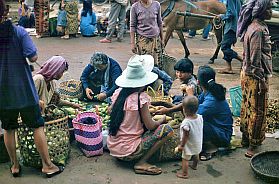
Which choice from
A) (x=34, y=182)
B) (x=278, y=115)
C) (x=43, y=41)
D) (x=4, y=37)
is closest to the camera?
(x=4, y=37)

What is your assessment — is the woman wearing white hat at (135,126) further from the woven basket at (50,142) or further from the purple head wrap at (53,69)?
the purple head wrap at (53,69)

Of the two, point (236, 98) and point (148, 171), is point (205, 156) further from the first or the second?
point (236, 98)

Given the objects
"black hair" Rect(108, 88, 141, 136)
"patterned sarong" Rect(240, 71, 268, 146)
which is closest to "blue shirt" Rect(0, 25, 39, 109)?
"black hair" Rect(108, 88, 141, 136)

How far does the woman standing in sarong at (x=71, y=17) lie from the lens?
1252 cm

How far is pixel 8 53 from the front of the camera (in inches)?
180

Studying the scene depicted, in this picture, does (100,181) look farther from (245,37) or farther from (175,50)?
(175,50)

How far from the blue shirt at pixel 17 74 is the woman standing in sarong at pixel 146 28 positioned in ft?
10.4

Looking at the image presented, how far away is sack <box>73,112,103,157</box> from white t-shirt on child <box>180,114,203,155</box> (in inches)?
41.2

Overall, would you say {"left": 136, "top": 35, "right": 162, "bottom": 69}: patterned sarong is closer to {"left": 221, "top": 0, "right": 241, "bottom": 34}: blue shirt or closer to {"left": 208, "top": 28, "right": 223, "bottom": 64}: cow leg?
{"left": 221, "top": 0, "right": 241, "bottom": 34}: blue shirt

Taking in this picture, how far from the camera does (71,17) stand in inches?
501

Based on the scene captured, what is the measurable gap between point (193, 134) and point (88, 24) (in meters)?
8.94

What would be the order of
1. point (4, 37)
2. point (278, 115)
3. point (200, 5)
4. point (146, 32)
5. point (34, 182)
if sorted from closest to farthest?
point (4, 37)
point (34, 182)
point (278, 115)
point (146, 32)
point (200, 5)

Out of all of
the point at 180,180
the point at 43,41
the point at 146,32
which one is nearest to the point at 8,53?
the point at 180,180

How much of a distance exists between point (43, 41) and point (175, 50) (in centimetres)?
364
